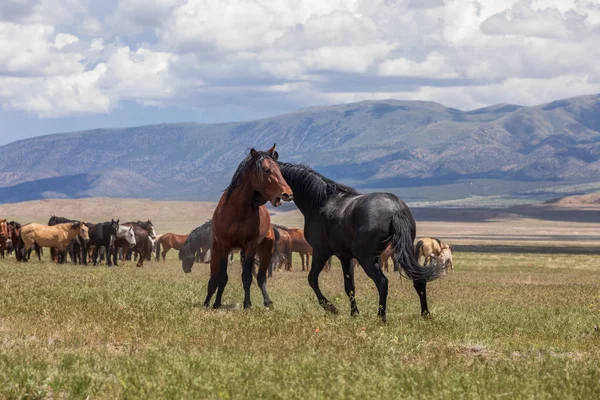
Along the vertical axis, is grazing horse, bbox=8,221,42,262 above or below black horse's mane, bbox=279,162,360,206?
below

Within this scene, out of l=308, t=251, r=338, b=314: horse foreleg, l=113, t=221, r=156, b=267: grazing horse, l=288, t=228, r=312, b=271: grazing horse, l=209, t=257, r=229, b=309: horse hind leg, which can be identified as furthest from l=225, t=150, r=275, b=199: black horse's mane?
l=288, t=228, r=312, b=271: grazing horse

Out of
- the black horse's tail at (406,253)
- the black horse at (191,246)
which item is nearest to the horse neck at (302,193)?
the black horse's tail at (406,253)

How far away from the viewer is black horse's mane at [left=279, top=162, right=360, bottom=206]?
51.1 feet

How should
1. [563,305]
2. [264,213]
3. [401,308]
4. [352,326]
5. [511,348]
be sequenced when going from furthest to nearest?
1. [563,305]
2. [401,308]
3. [264,213]
4. [352,326]
5. [511,348]

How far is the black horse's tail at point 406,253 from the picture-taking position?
13961mm

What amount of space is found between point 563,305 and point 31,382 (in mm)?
13603

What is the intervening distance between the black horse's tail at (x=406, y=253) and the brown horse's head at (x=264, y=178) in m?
1.85

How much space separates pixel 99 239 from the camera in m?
37.4

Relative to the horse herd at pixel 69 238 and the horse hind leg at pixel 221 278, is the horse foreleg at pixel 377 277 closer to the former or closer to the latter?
the horse hind leg at pixel 221 278

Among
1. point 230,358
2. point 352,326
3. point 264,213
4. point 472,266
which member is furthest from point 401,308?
point 472,266

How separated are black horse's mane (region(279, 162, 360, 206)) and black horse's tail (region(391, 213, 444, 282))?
4.65 feet

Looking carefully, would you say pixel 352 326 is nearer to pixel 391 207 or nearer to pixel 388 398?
pixel 391 207

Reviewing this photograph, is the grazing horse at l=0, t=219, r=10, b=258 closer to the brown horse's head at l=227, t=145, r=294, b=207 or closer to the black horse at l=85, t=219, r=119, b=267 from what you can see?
the black horse at l=85, t=219, r=119, b=267

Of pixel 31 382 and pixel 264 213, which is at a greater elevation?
pixel 264 213
